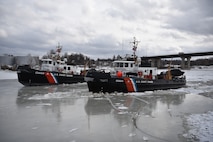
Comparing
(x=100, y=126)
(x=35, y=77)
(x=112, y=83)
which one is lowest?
(x=100, y=126)

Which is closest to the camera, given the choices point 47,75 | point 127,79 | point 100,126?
point 100,126

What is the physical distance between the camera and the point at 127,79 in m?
13.6

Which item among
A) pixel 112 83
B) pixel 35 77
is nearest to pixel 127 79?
pixel 112 83

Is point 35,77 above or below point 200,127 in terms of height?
above

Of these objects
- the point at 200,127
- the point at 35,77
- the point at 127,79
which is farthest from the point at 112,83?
the point at 35,77

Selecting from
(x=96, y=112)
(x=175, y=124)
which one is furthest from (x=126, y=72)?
(x=175, y=124)

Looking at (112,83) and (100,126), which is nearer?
(100,126)

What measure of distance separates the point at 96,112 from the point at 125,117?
130 centimetres

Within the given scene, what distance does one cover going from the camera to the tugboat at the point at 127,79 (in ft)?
43.1

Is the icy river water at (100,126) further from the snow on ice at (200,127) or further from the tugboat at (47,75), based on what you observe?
the tugboat at (47,75)

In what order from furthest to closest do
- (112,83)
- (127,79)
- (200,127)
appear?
(127,79) → (112,83) → (200,127)

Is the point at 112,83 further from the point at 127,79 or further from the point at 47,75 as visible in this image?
the point at 47,75

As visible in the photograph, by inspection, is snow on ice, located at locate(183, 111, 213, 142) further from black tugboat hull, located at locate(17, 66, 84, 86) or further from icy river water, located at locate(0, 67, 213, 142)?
black tugboat hull, located at locate(17, 66, 84, 86)

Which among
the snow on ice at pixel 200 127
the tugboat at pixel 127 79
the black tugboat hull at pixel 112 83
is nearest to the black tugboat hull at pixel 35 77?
the tugboat at pixel 127 79
